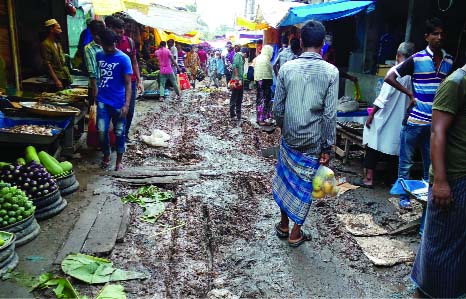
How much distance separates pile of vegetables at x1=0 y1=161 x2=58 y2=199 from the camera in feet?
13.4

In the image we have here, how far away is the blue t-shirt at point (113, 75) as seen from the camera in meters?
5.68

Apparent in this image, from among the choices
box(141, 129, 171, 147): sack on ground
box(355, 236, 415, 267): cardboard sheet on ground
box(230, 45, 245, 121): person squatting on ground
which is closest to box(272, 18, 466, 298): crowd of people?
box(355, 236, 415, 267): cardboard sheet on ground

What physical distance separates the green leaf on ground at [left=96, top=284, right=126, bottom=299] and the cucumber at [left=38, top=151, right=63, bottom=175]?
7.21 feet

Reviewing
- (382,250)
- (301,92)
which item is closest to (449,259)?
(382,250)

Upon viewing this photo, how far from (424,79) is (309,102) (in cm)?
177

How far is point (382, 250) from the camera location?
13.0 feet

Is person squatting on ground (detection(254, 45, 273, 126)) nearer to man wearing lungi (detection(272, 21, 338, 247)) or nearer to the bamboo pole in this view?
the bamboo pole

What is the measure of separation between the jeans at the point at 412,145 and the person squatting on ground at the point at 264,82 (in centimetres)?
558

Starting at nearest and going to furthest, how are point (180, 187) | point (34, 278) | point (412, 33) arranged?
1. point (34, 278)
2. point (180, 187)
3. point (412, 33)

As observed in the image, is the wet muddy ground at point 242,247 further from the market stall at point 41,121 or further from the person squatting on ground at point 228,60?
the person squatting on ground at point 228,60

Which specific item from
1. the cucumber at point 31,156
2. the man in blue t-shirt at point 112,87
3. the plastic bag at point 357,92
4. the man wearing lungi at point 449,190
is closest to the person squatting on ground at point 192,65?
the plastic bag at point 357,92

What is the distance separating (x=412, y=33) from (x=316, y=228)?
400cm

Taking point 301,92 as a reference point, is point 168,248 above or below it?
below

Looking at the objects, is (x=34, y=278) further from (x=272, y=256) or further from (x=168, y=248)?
(x=272, y=256)
